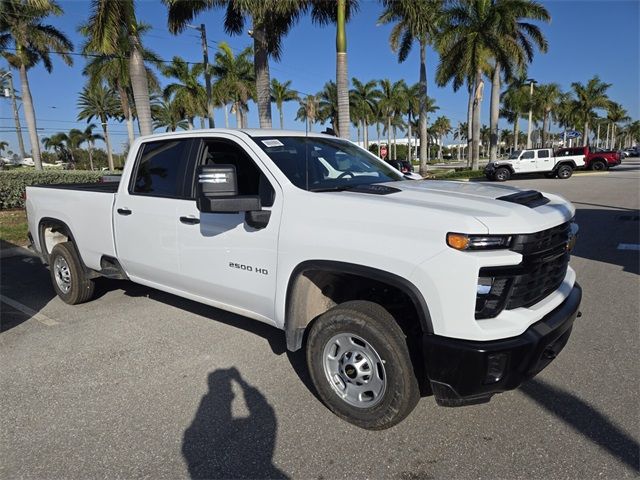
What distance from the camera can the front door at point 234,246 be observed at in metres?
3.19

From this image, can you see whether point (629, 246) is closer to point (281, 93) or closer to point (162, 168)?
point (162, 168)

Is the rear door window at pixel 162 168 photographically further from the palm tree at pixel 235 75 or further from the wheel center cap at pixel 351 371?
the palm tree at pixel 235 75

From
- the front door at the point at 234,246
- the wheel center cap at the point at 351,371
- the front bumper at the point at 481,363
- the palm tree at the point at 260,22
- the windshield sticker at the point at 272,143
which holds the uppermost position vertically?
the palm tree at the point at 260,22

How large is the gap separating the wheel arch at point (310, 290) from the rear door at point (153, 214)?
1.32m

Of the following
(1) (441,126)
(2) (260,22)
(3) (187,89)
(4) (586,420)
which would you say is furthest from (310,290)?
(1) (441,126)

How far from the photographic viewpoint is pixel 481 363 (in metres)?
2.34

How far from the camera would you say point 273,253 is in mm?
3113

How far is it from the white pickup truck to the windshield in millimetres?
17

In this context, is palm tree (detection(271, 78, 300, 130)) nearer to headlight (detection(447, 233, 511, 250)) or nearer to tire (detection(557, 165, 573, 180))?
tire (detection(557, 165, 573, 180))

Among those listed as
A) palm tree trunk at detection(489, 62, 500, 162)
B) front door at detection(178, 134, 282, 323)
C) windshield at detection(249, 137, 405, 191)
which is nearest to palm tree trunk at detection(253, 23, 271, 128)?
windshield at detection(249, 137, 405, 191)

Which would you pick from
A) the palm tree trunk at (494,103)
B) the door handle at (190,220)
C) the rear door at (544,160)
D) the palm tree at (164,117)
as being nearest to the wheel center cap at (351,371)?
the door handle at (190,220)

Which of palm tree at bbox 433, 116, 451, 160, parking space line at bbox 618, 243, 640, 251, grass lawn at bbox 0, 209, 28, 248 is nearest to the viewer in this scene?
parking space line at bbox 618, 243, 640, 251

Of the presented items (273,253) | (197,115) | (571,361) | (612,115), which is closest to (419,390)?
(273,253)

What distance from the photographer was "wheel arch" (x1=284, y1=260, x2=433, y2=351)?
2.75 meters
